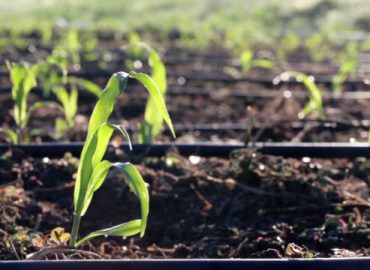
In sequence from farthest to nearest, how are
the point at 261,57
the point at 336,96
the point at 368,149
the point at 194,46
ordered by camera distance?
the point at 194,46
the point at 261,57
the point at 336,96
the point at 368,149

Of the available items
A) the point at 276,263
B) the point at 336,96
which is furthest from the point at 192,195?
the point at 336,96

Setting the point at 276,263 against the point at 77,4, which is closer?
the point at 276,263

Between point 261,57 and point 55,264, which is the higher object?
point 261,57

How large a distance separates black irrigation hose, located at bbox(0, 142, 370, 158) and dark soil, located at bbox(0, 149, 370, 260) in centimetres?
3

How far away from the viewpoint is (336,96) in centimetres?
401

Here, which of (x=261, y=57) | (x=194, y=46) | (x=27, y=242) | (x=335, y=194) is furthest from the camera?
(x=194, y=46)

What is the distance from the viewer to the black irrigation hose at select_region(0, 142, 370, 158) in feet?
7.23

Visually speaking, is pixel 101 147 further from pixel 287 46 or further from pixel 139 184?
pixel 287 46

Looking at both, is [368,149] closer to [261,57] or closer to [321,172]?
[321,172]

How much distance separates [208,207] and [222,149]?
0.32 m

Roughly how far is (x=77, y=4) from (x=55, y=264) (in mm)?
12798

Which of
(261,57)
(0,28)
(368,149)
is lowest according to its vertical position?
(368,149)

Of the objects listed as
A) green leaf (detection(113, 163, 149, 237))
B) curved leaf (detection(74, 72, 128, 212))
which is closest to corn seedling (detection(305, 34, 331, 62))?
curved leaf (detection(74, 72, 128, 212))

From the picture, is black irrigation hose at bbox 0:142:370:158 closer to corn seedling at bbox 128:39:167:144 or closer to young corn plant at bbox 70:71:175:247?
corn seedling at bbox 128:39:167:144
